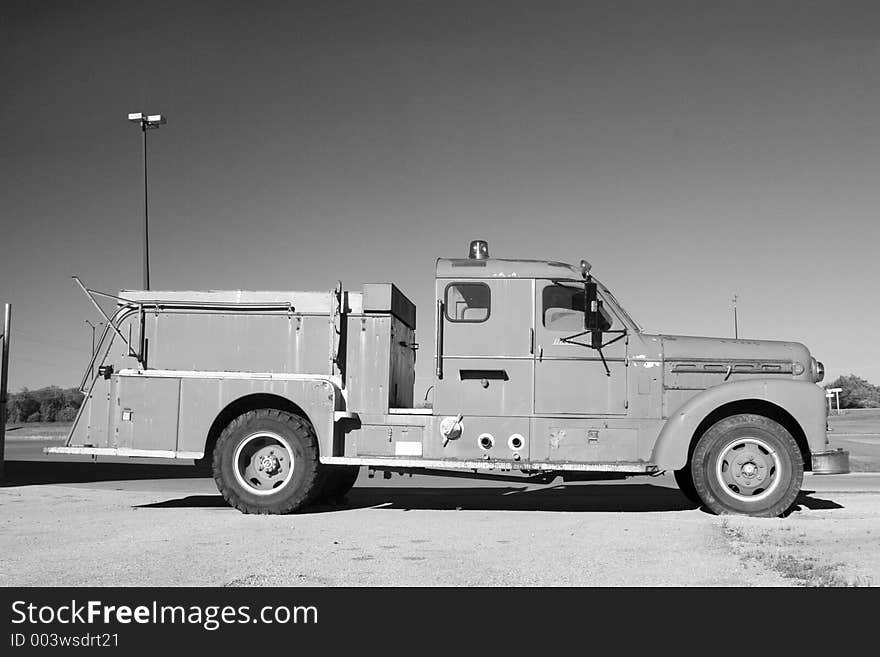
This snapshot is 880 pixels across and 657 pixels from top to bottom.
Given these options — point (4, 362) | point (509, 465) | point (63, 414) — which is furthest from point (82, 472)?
point (63, 414)

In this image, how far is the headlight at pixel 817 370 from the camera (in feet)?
31.3

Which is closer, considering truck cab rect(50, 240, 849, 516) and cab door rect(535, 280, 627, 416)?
truck cab rect(50, 240, 849, 516)

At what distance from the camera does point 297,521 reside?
8.88 metres

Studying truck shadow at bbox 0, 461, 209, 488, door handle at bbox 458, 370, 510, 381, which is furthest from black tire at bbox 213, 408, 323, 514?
truck shadow at bbox 0, 461, 209, 488

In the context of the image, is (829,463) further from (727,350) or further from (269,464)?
(269,464)

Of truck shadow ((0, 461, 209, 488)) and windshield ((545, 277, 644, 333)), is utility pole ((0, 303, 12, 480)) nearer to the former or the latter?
truck shadow ((0, 461, 209, 488))

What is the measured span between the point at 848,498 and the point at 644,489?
3068 mm

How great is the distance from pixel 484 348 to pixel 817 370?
395 cm

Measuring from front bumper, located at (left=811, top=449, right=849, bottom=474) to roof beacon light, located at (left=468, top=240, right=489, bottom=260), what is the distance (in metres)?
4.34

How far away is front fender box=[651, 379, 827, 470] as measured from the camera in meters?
8.92

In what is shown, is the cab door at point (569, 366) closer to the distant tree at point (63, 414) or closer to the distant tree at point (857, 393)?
the distant tree at point (63, 414)

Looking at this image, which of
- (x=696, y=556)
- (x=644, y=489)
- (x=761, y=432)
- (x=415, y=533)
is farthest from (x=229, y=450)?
(x=644, y=489)

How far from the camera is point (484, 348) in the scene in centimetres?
934

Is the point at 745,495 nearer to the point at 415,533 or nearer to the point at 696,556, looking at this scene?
the point at 696,556
